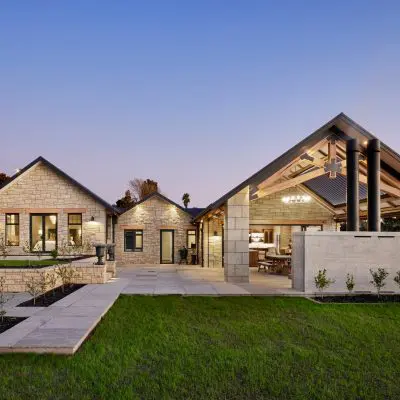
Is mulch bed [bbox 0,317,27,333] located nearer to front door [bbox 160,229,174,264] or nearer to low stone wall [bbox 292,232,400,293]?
low stone wall [bbox 292,232,400,293]

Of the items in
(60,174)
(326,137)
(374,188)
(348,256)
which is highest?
(326,137)

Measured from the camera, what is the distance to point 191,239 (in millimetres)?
22688

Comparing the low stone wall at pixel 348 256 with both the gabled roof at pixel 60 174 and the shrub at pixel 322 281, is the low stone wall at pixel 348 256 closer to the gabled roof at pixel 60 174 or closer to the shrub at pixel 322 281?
the shrub at pixel 322 281

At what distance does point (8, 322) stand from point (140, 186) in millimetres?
54392

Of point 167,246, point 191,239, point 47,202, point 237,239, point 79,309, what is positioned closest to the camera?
point 79,309

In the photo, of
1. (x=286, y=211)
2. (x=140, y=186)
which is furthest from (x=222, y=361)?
(x=140, y=186)

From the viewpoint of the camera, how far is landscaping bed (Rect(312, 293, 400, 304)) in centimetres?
935

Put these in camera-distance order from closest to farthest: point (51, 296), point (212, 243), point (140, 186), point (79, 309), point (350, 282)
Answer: point (79, 309) < point (51, 296) < point (350, 282) < point (212, 243) < point (140, 186)

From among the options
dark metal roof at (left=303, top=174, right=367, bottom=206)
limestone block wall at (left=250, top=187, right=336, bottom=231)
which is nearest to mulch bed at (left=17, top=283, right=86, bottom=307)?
limestone block wall at (left=250, top=187, right=336, bottom=231)

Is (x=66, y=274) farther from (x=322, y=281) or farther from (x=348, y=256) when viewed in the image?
(x=348, y=256)

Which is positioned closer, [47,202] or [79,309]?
[79,309]

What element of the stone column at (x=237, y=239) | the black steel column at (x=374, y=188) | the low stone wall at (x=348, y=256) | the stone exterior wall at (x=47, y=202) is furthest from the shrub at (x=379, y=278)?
the stone exterior wall at (x=47, y=202)

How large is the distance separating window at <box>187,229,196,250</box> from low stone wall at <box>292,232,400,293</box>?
12.3 metres

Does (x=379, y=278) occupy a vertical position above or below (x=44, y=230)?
below
